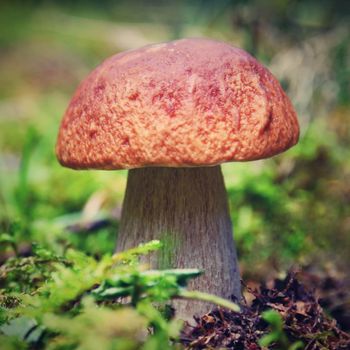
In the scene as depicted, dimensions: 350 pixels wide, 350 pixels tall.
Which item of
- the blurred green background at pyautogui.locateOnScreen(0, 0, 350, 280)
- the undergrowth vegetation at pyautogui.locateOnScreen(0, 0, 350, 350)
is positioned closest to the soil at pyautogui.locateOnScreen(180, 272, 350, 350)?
the undergrowth vegetation at pyautogui.locateOnScreen(0, 0, 350, 350)

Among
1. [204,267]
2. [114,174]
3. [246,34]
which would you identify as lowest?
[204,267]

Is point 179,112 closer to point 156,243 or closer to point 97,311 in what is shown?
point 156,243

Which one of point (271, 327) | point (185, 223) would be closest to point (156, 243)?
point (185, 223)

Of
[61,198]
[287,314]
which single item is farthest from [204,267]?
[61,198]

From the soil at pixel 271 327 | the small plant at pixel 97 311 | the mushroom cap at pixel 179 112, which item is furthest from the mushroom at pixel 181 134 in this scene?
the small plant at pixel 97 311

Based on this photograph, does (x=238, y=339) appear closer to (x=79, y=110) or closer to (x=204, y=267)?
(x=204, y=267)

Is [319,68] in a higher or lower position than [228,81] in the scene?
higher

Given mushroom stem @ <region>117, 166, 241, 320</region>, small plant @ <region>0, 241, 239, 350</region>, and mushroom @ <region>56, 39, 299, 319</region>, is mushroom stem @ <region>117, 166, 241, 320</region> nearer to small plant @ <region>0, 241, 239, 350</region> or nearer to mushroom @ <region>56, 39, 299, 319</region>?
mushroom @ <region>56, 39, 299, 319</region>

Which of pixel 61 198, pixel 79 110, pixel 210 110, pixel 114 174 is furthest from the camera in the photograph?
pixel 114 174
